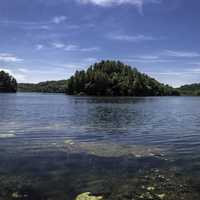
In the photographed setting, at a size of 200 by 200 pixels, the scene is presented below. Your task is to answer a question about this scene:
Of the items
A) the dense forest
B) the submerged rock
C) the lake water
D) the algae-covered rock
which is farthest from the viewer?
the dense forest

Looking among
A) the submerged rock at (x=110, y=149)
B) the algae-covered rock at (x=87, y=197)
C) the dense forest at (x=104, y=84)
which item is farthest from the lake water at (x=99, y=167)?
the dense forest at (x=104, y=84)

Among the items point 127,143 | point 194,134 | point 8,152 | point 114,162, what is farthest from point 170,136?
point 8,152

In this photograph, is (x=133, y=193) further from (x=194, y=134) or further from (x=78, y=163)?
(x=194, y=134)

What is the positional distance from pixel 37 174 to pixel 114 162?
470 centimetres

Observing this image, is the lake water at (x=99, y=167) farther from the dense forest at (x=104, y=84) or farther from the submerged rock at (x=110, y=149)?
the dense forest at (x=104, y=84)

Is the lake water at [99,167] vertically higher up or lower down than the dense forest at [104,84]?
lower down

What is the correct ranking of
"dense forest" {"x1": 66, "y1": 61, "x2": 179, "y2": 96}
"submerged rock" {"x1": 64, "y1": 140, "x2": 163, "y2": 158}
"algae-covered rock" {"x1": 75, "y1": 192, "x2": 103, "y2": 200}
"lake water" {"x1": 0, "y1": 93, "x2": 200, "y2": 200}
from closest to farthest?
"algae-covered rock" {"x1": 75, "y1": 192, "x2": 103, "y2": 200}
"lake water" {"x1": 0, "y1": 93, "x2": 200, "y2": 200}
"submerged rock" {"x1": 64, "y1": 140, "x2": 163, "y2": 158}
"dense forest" {"x1": 66, "y1": 61, "x2": 179, "y2": 96}

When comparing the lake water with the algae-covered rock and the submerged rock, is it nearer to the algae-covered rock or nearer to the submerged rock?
the submerged rock

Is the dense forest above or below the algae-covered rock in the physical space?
above

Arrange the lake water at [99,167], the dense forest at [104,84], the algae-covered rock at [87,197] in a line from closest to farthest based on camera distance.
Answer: the algae-covered rock at [87,197] → the lake water at [99,167] → the dense forest at [104,84]

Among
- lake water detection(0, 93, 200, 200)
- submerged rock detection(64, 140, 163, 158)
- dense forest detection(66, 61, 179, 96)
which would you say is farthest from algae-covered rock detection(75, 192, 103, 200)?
dense forest detection(66, 61, 179, 96)

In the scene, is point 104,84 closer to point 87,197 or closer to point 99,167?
point 99,167

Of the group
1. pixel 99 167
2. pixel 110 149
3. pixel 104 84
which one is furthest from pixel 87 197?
pixel 104 84

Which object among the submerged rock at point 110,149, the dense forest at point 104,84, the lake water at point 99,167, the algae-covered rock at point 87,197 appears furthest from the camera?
the dense forest at point 104,84
